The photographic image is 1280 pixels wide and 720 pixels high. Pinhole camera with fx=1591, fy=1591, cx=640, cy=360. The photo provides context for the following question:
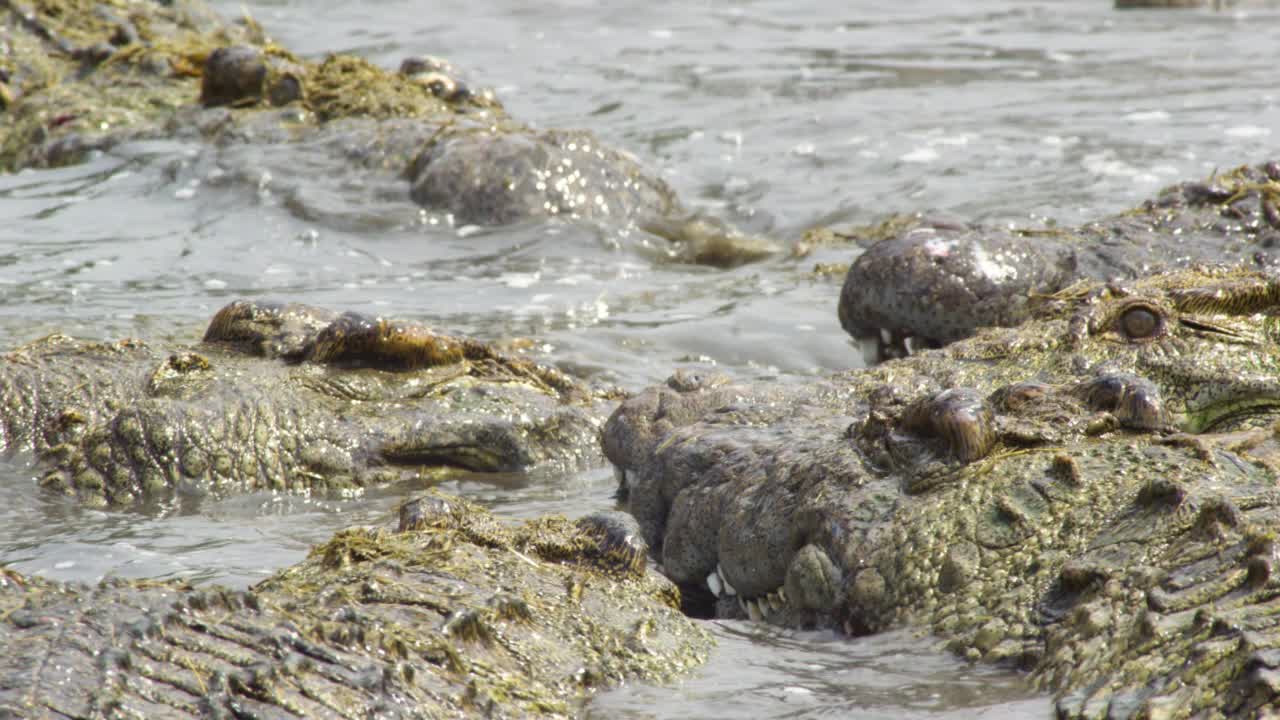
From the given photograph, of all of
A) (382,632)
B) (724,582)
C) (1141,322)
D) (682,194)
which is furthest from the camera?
(682,194)

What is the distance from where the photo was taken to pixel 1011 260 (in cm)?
760

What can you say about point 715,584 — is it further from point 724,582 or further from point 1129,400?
point 1129,400

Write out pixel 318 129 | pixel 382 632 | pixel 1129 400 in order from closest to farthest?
pixel 382 632 → pixel 1129 400 → pixel 318 129

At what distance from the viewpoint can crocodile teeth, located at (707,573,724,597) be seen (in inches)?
177

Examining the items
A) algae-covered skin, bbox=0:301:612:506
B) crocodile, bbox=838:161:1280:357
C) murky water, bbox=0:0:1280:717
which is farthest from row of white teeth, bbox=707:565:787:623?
crocodile, bbox=838:161:1280:357

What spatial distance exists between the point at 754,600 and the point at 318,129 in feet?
27.6

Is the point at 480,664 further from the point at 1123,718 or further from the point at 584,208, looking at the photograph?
the point at 584,208

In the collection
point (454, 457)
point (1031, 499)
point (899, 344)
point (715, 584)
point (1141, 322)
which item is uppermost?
point (1141, 322)

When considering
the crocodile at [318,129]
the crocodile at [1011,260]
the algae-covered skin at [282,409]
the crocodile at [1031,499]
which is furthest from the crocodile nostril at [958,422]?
the crocodile at [318,129]

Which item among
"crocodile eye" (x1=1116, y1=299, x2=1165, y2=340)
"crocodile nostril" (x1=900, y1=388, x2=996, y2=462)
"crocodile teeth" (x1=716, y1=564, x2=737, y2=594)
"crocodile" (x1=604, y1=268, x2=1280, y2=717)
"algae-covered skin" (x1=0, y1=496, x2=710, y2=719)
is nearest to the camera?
"algae-covered skin" (x1=0, y1=496, x2=710, y2=719)

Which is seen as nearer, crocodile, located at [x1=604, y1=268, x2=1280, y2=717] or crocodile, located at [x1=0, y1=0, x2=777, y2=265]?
crocodile, located at [x1=604, y1=268, x2=1280, y2=717]

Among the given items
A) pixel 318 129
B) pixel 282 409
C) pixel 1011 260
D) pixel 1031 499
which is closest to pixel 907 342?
pixel 1011 260

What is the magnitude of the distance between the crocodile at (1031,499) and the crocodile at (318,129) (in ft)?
17.9

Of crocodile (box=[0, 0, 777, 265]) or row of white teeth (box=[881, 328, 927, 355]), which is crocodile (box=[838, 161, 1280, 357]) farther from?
crocodile (box=[0, 0, 777, 265])
